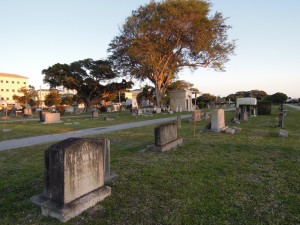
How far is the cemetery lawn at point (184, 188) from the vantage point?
3029 mm

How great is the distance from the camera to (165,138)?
713 centimetres

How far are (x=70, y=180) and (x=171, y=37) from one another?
99.0 ft

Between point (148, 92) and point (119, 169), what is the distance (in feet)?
148

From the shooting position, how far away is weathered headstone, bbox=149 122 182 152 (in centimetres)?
688

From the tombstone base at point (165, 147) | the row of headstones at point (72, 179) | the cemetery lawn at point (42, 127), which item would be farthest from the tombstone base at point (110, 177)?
the cemetery lawn at point (42, 127)

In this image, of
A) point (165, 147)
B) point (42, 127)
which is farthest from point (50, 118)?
point (165, 147)

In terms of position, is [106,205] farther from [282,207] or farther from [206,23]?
[206,23]

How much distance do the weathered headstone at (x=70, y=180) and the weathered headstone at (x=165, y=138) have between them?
336 cm

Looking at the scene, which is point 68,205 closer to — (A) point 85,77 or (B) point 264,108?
(B) point 264,108

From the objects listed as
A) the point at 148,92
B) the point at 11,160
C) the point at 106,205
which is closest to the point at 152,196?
the point at 106,205

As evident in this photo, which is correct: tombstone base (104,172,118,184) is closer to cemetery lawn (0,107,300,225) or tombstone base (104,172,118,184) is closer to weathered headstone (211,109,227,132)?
cemetery lawn (0,107,300,225)

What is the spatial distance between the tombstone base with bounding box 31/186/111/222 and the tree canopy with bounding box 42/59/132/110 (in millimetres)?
37815

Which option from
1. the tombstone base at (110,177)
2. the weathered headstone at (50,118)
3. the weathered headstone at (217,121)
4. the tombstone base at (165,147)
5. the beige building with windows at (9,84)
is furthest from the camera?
the beige building with windows at (9,84)

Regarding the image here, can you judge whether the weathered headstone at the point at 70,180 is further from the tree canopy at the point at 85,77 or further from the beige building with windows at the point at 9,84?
the beige building with windows at the point at 9,84
